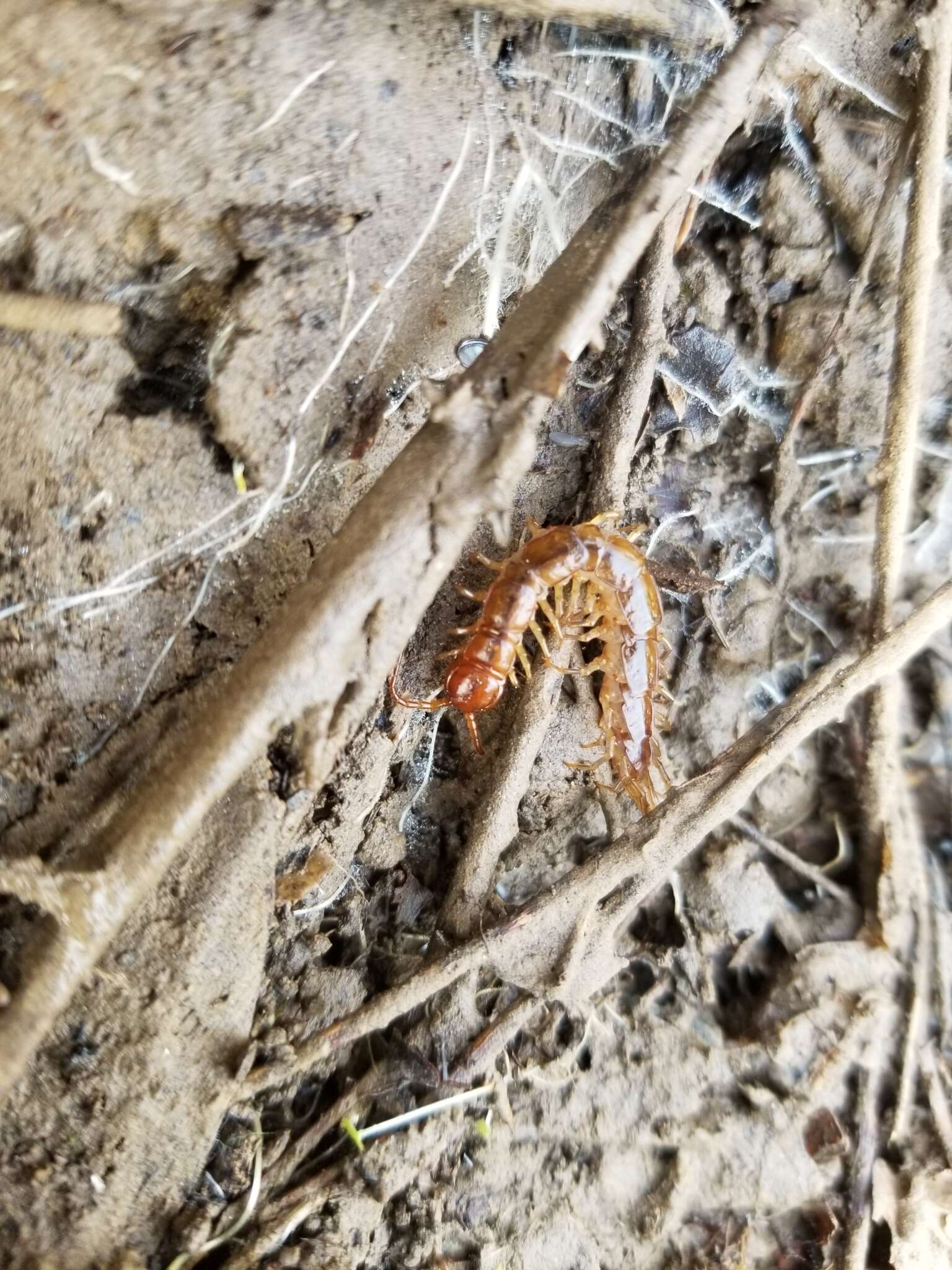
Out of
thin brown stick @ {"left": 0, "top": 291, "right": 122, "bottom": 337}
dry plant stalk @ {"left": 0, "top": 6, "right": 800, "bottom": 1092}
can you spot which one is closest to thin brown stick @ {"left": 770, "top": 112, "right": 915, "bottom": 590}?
dry plant stalk @ {"left": 0, "top": 6, "right": 800, "bottom": 1092}

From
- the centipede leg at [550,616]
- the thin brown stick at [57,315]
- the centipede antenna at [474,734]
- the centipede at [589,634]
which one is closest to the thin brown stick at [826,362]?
the centipede at [589,634]

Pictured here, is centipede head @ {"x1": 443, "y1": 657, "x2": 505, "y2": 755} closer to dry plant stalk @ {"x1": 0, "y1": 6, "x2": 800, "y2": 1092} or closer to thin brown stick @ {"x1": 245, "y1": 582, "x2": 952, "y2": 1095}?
thin brown stick @ {"x1": 245, "y1": 582, "x2": 952, "y2": 1095}

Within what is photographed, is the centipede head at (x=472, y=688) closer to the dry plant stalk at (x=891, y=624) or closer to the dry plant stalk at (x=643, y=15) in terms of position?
the dry plant stalk at (x=891, y=624)

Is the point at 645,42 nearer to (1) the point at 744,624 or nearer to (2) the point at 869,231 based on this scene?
(2) the point at 869,231

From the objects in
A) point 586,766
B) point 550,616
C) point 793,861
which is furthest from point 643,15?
point 793,861

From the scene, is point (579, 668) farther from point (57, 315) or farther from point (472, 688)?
point (57, 315)
